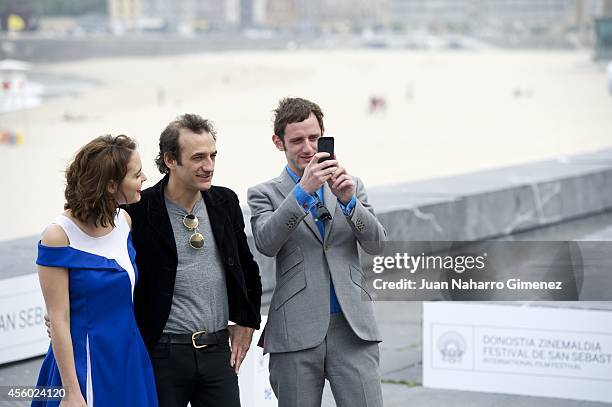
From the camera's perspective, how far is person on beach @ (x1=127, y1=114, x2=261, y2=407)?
11.8 ft

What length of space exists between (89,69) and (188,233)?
245 ft

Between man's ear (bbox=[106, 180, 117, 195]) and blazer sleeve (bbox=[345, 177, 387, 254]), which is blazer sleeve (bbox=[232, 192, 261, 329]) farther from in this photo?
man's ear (bbox=[106, 180, 117, 195])

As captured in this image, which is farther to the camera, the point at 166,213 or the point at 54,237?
the point at 166,213

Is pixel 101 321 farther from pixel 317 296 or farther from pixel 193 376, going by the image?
pixel 317 296

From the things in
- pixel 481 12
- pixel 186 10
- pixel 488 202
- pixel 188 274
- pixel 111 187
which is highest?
pixel 111 187

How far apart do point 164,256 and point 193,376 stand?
0.39m

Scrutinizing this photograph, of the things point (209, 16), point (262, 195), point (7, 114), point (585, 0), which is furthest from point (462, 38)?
point (262, 195)

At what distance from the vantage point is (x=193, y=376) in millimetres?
3637

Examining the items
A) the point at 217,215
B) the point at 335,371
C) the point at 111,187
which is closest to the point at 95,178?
the point at 111,187

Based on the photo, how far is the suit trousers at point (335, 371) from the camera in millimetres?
3766

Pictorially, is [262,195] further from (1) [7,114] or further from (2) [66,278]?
(1) [7,114]

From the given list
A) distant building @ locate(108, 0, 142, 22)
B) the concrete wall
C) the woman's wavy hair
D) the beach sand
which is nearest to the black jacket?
the woman's wavy hair

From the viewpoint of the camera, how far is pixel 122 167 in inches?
132

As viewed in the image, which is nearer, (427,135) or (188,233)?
(188,233)
